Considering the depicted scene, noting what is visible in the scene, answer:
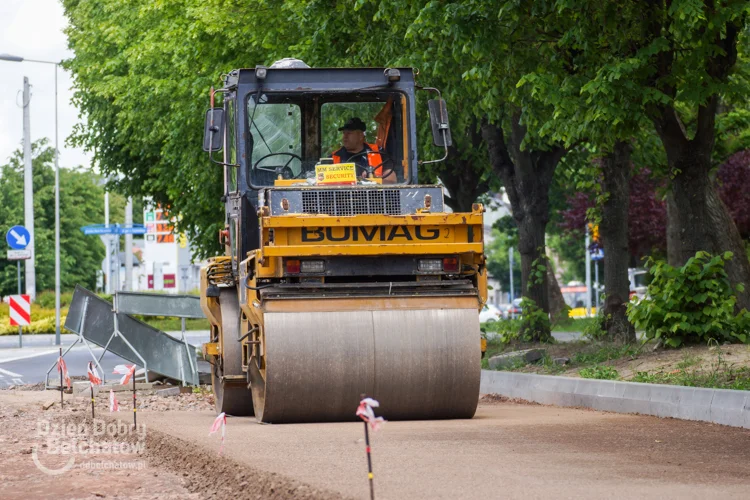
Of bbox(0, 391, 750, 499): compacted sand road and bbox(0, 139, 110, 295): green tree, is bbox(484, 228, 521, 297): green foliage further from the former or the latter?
bbox(0, 391, 750, 499): compacted sand road

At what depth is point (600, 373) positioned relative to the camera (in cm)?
1622

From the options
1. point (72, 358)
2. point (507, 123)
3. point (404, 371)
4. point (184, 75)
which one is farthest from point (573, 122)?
point (72, 358)

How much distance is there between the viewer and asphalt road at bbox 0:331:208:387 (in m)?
25.4

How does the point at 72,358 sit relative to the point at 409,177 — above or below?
below

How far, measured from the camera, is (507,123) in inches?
910

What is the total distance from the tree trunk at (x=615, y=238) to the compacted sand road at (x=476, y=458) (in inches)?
331

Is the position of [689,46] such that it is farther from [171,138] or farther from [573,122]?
[171,138]

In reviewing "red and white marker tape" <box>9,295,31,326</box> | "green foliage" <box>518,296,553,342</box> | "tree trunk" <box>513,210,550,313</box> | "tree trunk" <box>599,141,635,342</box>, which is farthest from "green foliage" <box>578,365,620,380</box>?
"red and white marker tape" <box>9,295,31,326</box>

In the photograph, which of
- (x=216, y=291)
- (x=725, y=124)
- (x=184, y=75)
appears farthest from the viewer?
(x=184, y=75)

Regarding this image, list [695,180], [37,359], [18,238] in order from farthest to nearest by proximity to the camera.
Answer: [18,238]
[37,359]
[695,180]

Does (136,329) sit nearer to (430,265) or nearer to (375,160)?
(375,160)

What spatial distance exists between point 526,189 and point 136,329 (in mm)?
7662

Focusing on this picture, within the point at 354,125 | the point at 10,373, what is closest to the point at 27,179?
the point at 10,373

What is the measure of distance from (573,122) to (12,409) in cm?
756
